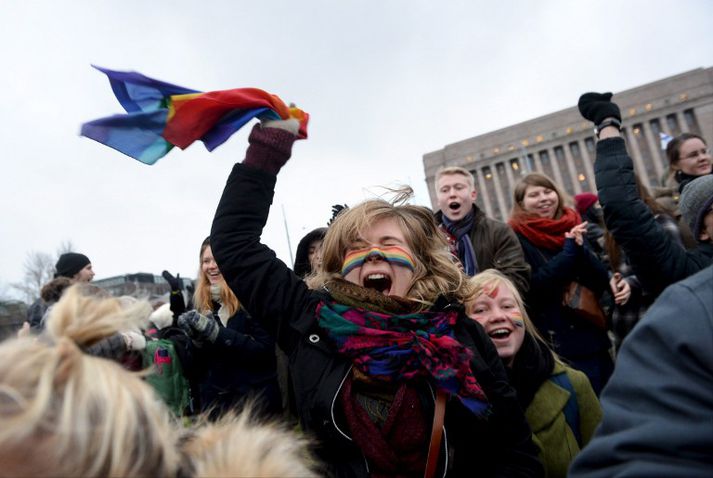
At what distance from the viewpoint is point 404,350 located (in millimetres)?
1735

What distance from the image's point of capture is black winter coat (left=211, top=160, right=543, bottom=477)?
175cm

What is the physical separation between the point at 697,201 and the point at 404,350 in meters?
1.35

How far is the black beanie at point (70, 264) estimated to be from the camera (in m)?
4.96

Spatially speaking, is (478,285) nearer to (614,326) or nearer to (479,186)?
(614,326)

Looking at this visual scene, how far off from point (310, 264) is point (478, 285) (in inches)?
69.1

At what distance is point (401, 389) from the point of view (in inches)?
67.6

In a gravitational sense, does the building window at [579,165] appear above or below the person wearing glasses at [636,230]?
above

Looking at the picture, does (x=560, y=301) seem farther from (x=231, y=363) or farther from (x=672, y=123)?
(x=672, y=123)

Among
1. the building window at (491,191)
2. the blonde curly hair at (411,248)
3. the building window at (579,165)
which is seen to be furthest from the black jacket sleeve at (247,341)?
the building window at (579,165)

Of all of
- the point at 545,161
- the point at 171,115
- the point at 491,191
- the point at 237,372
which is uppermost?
the point at 545,161

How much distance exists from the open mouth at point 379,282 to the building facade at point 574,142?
52334 millimetres

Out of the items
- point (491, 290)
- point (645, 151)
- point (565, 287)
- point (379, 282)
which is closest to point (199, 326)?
point (379, 282)

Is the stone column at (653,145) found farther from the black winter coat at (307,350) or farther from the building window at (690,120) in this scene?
the black winter coat at (307,350)

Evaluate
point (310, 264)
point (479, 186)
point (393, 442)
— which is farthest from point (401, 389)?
point (479, 186)
